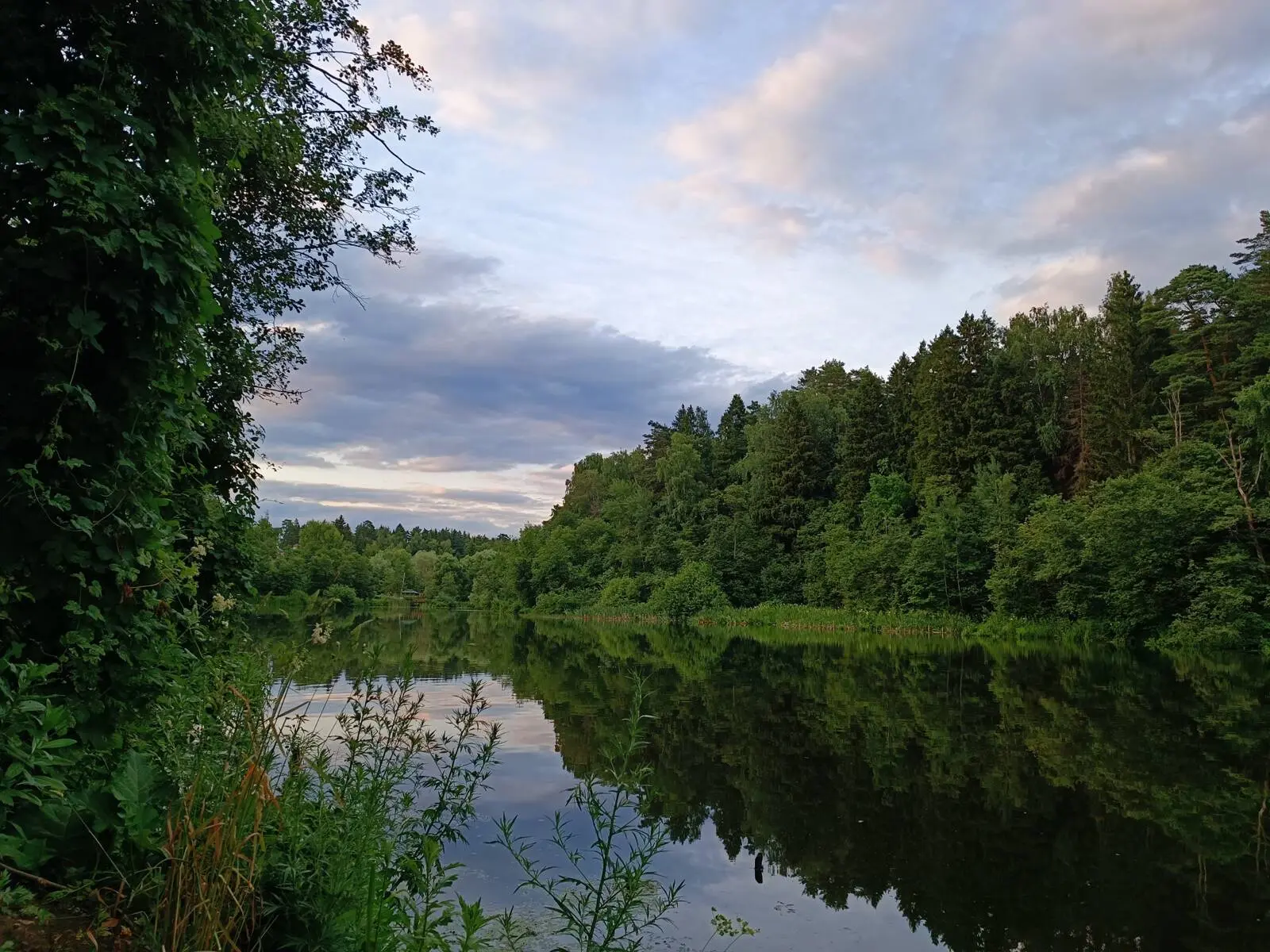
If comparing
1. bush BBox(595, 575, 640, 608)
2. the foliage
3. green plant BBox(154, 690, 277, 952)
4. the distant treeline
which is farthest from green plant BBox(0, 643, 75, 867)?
bush BBox(595, 575, 640, 608)

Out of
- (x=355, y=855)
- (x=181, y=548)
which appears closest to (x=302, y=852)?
(x=355, y=855)

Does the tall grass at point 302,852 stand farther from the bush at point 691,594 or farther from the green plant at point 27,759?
the bush at point 691,594

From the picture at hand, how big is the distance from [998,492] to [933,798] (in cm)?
3255

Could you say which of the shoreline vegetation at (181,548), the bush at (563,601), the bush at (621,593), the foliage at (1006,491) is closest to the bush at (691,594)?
the foliage at (1006,491)

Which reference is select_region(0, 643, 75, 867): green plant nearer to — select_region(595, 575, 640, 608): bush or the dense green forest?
the dense green forest

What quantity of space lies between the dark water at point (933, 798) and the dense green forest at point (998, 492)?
17.0ft

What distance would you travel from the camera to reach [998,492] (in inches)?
1500

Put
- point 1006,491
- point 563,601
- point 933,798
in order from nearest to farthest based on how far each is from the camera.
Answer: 1. point 933,798
2. point 1006,491
3. point 563,601

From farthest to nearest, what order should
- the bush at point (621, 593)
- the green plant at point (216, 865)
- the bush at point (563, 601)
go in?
the bush at point (563, 601)
the bush at point (621, 593)
the green plant at point (216, 865)

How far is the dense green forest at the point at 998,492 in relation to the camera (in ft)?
88.1

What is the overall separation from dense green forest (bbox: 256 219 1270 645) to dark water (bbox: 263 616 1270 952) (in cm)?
517

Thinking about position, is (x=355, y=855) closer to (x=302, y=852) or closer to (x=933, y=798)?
(x=302, y=852)

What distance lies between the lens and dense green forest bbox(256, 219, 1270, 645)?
26.9 metres

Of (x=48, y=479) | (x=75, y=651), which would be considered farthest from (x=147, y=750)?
(x=48, y=479)
